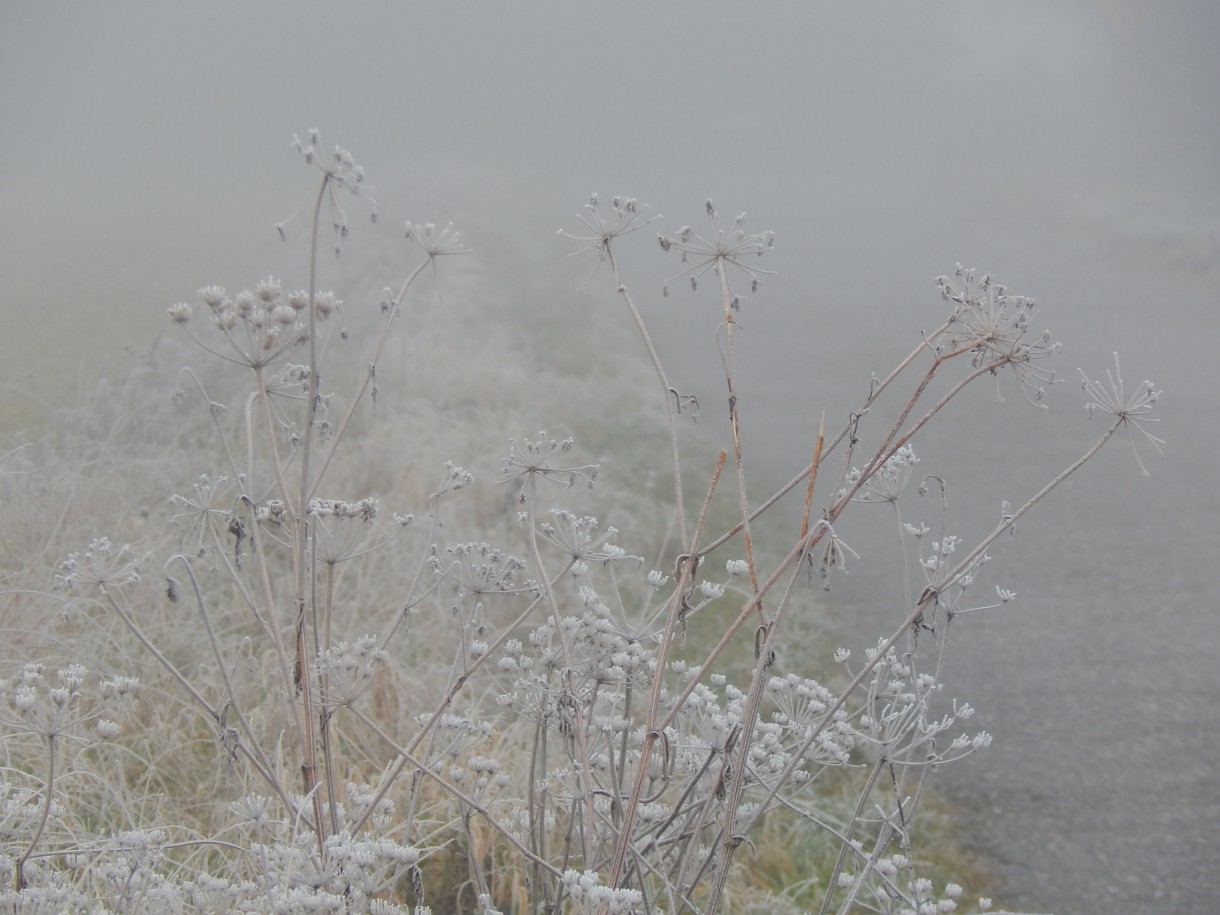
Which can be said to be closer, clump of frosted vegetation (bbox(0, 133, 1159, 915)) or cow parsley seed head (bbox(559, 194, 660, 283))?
clump of frosted vegetation (bbox(0, 133, 1159, 915))

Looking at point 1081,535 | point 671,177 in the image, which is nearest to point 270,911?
point 1081,535

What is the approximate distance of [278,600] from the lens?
18.0 feet

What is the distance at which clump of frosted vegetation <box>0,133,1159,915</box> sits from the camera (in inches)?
71.8

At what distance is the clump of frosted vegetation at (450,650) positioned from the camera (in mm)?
1824

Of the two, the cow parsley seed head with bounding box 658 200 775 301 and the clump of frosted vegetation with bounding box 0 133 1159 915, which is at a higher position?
the cow parsley seed head with bounding box 658 200 775 301

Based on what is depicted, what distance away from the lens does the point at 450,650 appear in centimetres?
557

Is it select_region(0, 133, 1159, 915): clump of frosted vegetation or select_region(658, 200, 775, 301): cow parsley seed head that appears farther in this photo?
select_region(658, 200, 775, 301): cow parsley seed head

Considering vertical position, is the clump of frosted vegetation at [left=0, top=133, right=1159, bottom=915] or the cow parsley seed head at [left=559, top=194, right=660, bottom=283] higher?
the cow parsley seed head at [left=559, top=194, right=660, bottom=283]

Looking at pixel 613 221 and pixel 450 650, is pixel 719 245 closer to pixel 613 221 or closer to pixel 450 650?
pixel 613 221

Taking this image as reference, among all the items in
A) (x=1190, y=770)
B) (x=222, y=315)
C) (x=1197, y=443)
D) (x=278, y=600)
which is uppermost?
(x=1197, y=443)

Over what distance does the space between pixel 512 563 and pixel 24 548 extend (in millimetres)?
3939

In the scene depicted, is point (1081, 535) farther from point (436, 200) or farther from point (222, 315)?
point (436, 200)

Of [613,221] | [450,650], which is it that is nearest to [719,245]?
[613,221]

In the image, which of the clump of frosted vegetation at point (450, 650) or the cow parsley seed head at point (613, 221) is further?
the cow parsley seed head at point (613, 221)
